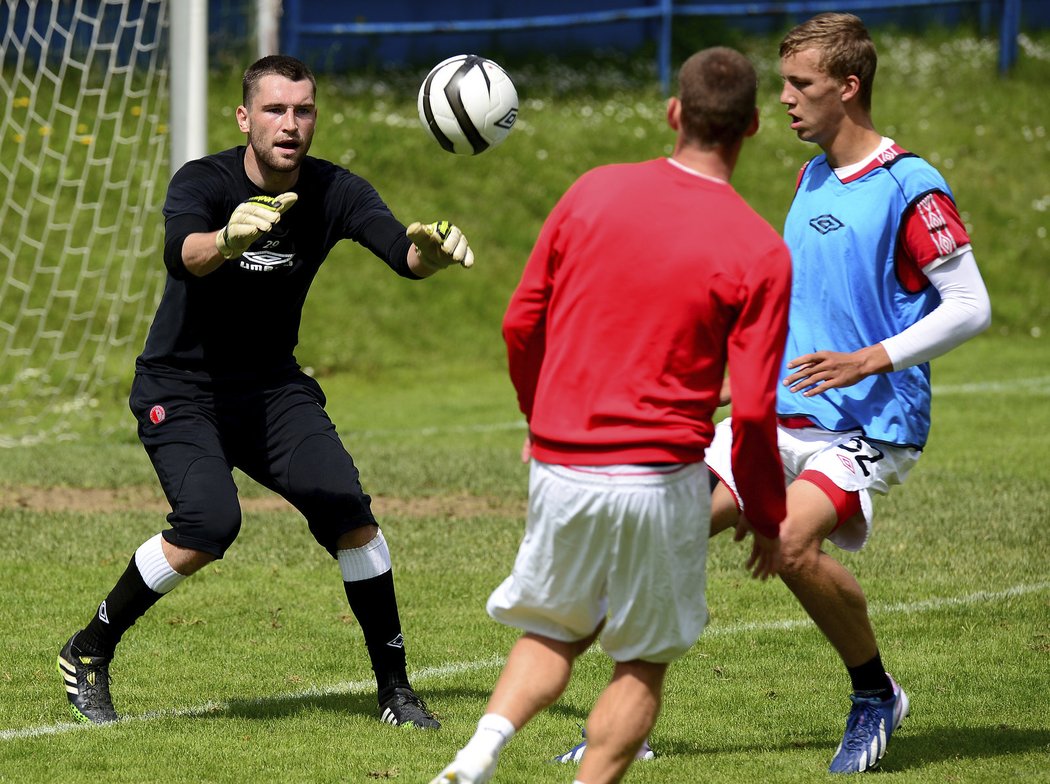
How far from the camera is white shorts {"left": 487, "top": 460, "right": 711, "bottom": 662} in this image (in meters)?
3.98

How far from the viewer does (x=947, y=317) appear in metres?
4.94

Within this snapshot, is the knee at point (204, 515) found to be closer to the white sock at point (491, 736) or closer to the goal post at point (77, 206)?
the white sock at point (491, 736)

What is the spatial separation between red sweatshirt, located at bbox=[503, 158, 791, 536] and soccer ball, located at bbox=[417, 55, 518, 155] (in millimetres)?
2182

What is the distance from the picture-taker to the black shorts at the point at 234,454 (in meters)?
5.49

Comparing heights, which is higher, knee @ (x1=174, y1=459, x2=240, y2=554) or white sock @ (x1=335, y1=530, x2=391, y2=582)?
knee @ (x1=174, y1=459, x2=240, y2=554)

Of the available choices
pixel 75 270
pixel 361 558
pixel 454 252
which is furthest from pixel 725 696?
pixel 75 270

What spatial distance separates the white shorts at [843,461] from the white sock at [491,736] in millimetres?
1370

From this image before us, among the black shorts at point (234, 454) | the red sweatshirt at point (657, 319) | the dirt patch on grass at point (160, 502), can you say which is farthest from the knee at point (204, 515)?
the dirt patch on grass at point (160, 502)

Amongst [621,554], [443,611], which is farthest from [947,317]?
[443,611]

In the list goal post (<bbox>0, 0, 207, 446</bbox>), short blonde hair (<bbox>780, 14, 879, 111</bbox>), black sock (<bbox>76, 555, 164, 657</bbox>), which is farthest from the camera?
goal post (<bbox>0, 0, 207, 446</bbox>)

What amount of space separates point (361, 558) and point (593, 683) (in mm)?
1135

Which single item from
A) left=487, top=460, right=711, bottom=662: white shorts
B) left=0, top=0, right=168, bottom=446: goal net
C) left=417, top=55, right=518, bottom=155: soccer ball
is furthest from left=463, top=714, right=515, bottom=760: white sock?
left=0, top=0, right=168, bottom=446: goal net

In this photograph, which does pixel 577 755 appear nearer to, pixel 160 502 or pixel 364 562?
pixel 364 562

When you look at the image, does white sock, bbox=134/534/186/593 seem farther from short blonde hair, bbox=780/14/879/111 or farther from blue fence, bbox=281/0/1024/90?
blue fence, bbox=281/0/1024/90
